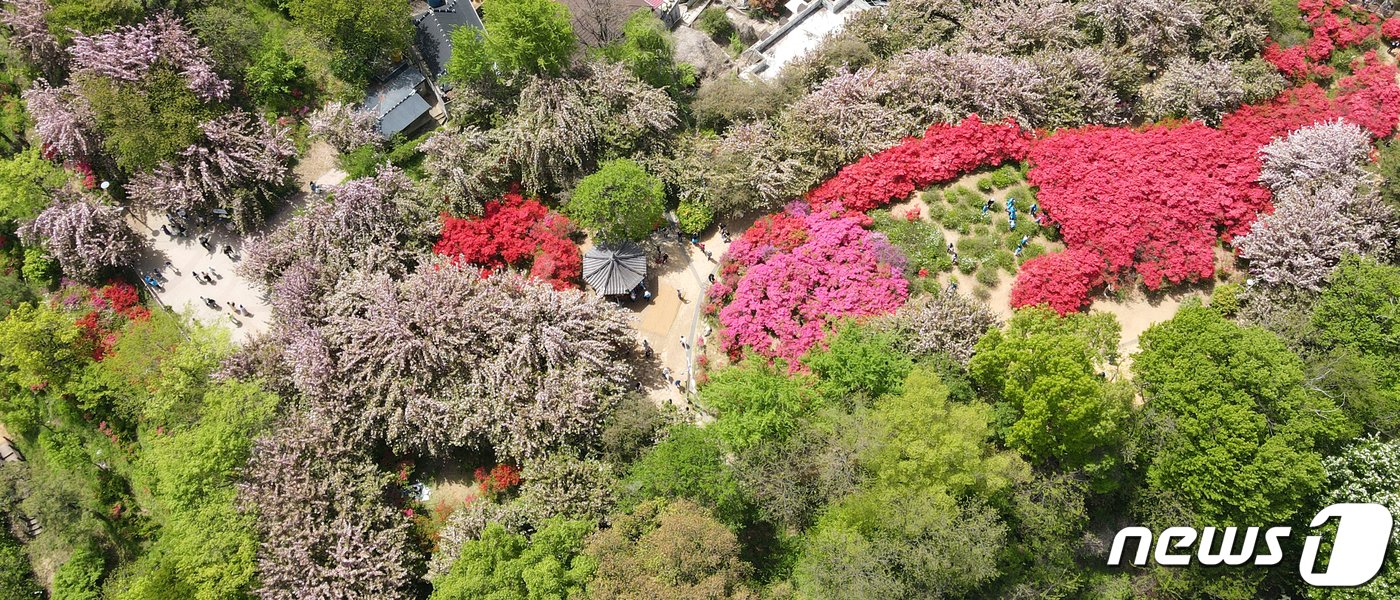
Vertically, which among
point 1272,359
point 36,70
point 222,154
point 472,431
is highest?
point 36,70

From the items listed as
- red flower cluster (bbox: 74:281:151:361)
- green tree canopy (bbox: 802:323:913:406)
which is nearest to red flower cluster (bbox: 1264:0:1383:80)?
green tree canopy (bbox: 802:323:913:406)

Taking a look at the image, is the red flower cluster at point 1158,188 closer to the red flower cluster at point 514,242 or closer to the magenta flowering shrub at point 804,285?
the magenta flowering shrub at point 804,285

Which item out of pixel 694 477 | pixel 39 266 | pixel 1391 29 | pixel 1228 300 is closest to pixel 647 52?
pixel 694 477

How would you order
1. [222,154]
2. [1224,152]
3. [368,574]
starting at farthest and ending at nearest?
[222,154] → [1224,152] → [368,574]

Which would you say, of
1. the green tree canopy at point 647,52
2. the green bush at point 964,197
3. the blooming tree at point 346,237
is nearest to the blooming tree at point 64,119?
the blooming tree at point 346,237

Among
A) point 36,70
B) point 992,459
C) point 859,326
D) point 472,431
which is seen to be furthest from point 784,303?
point 36,70

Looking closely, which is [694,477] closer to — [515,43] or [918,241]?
[918,241]

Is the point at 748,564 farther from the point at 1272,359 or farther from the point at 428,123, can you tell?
the point at 428,123
